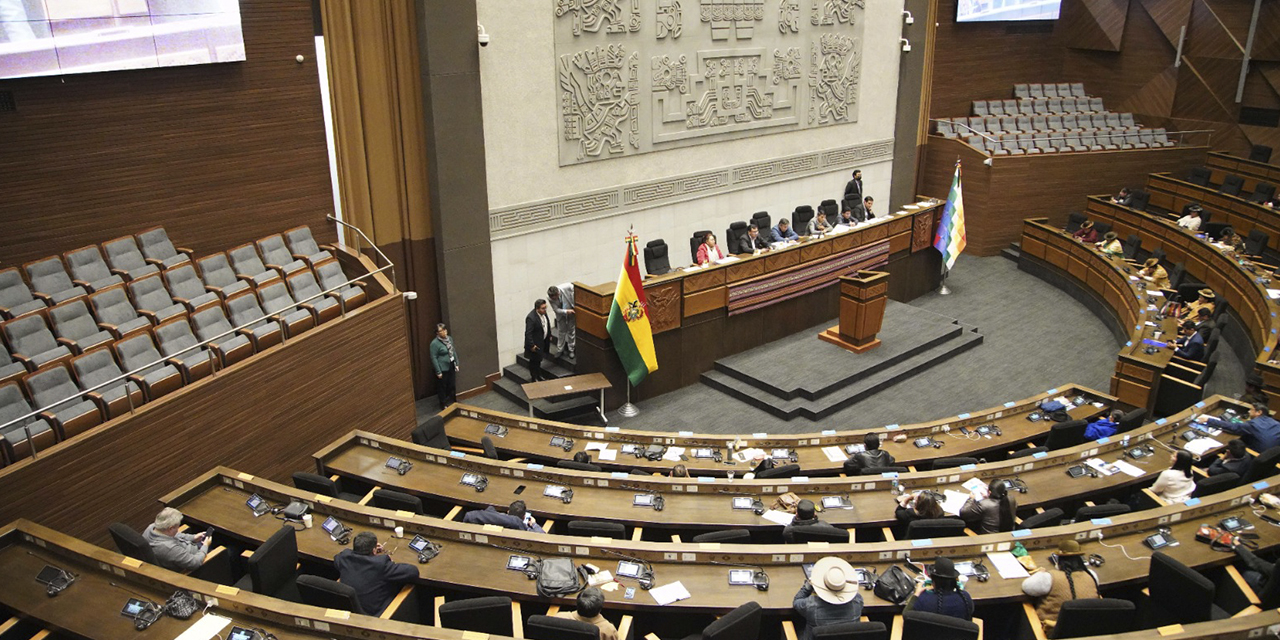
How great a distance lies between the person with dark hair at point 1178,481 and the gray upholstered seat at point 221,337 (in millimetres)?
7494

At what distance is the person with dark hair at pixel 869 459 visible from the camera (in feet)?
23.9

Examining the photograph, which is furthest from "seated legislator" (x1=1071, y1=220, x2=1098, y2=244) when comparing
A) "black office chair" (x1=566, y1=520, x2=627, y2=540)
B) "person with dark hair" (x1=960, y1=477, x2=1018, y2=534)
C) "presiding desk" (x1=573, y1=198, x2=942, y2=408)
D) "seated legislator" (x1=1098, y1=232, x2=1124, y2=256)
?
"black office chair" (x1=566, y1=520, x2=627, y2=540)

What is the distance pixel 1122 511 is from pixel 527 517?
4.35 m

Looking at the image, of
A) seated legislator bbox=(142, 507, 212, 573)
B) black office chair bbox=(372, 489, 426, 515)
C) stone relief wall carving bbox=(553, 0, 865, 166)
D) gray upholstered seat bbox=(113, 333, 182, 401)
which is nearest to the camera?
seated legislator bbox=(142, 507, 212, 573)

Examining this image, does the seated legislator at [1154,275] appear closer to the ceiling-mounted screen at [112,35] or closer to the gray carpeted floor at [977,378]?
the gray carpeted floor at [977,378]

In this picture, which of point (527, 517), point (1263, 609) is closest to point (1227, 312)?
point (1263, 609)

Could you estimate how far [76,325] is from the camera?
7191 mm

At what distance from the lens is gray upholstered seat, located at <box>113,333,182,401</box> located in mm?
6578

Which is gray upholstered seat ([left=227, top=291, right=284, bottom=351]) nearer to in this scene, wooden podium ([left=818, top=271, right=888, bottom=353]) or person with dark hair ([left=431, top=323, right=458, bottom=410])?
person with dark hair ([left=431, top=323, right=458, bottom=410])

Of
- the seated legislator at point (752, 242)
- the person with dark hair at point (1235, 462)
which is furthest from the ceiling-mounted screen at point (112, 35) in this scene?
the person with dark hair at point (1235, 462)

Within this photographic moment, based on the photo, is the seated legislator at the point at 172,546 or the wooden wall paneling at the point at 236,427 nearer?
the seated legislator at the point at 172,546

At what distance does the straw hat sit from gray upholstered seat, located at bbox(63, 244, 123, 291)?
21.5 ft

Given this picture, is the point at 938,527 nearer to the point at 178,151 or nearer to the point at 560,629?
the point at 560,629

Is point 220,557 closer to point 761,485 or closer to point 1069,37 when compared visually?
point 761,485
